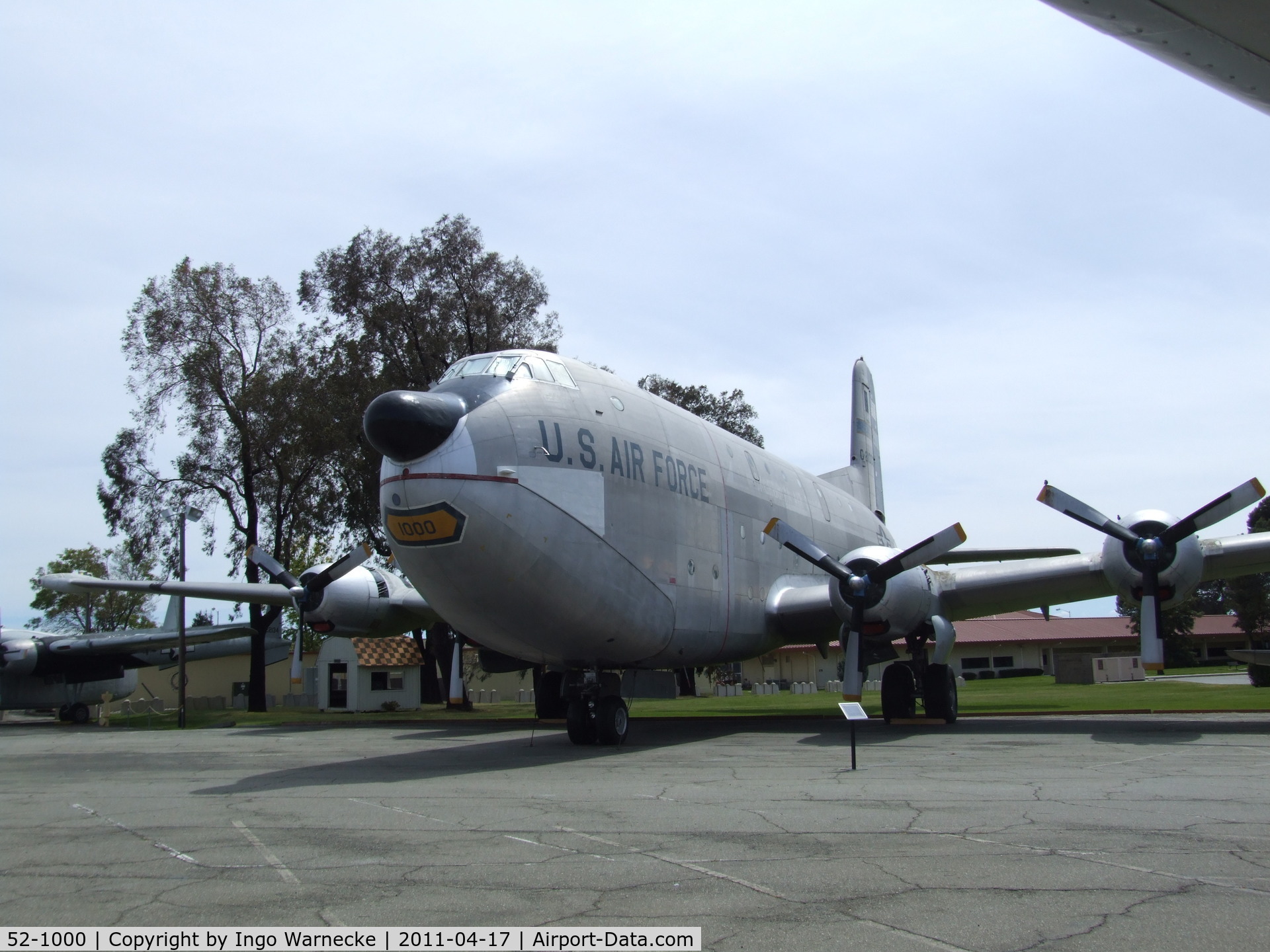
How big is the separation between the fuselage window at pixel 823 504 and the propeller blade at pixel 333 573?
32.5 feet

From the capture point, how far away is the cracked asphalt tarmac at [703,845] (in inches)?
208

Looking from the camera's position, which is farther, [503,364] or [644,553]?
[644,553]

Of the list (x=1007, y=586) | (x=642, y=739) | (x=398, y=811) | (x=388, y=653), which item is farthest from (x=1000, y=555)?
(x=388, y=653)

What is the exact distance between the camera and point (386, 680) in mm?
39250

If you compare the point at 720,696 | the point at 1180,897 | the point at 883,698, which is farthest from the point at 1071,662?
the point at 1180,897

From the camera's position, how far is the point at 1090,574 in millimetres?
17969

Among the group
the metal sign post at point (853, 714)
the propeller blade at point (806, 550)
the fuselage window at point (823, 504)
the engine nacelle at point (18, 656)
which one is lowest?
the metal sign post at point (853, 714)

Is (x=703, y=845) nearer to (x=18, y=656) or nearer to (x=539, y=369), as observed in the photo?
(x=539, y=369)

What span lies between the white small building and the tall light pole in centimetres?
664

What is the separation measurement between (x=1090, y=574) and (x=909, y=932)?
14.6 metres

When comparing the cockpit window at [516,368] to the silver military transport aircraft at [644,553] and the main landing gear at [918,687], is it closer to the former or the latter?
the silver military transport aircraft at [644,553]

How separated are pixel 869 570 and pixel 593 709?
17.1 ft

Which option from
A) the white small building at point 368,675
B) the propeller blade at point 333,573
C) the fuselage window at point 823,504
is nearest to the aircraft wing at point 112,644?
the white small building at point 368,675

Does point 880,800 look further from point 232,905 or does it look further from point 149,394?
point 149,394
